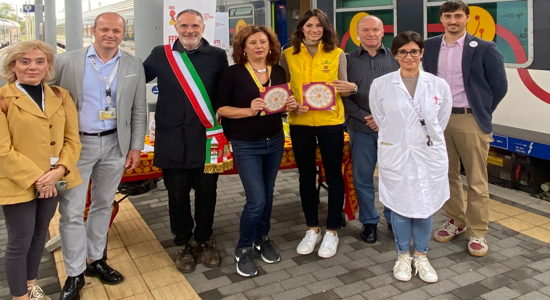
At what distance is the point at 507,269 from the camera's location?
353cm

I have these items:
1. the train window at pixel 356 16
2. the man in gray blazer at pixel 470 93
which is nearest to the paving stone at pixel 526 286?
the man in gray blazer at pixel 470 93

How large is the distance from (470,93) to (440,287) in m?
1.33

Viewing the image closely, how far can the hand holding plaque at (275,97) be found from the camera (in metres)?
3.29

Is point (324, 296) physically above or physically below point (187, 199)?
below

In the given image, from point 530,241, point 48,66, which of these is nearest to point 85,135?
point 48,66

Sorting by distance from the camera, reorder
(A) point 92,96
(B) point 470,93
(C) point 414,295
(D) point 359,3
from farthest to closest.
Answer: (D) point 359,3 → (B) point 470,93 → (C) point 414,295 → (A) point 92,96

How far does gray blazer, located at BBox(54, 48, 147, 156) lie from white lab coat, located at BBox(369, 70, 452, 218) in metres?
1.53

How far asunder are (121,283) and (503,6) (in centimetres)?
397

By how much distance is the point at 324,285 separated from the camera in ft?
11.0

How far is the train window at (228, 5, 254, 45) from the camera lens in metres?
9.12

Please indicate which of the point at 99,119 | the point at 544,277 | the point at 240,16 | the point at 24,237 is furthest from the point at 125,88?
the point at 240,16

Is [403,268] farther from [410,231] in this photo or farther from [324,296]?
[324,296]

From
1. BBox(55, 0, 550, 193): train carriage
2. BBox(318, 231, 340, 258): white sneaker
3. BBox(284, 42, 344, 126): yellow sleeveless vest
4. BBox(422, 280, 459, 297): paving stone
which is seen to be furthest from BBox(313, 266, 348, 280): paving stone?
BBox(55, 0, 550, 193): train carriage

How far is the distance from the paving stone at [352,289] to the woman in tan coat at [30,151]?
1.69 meters
